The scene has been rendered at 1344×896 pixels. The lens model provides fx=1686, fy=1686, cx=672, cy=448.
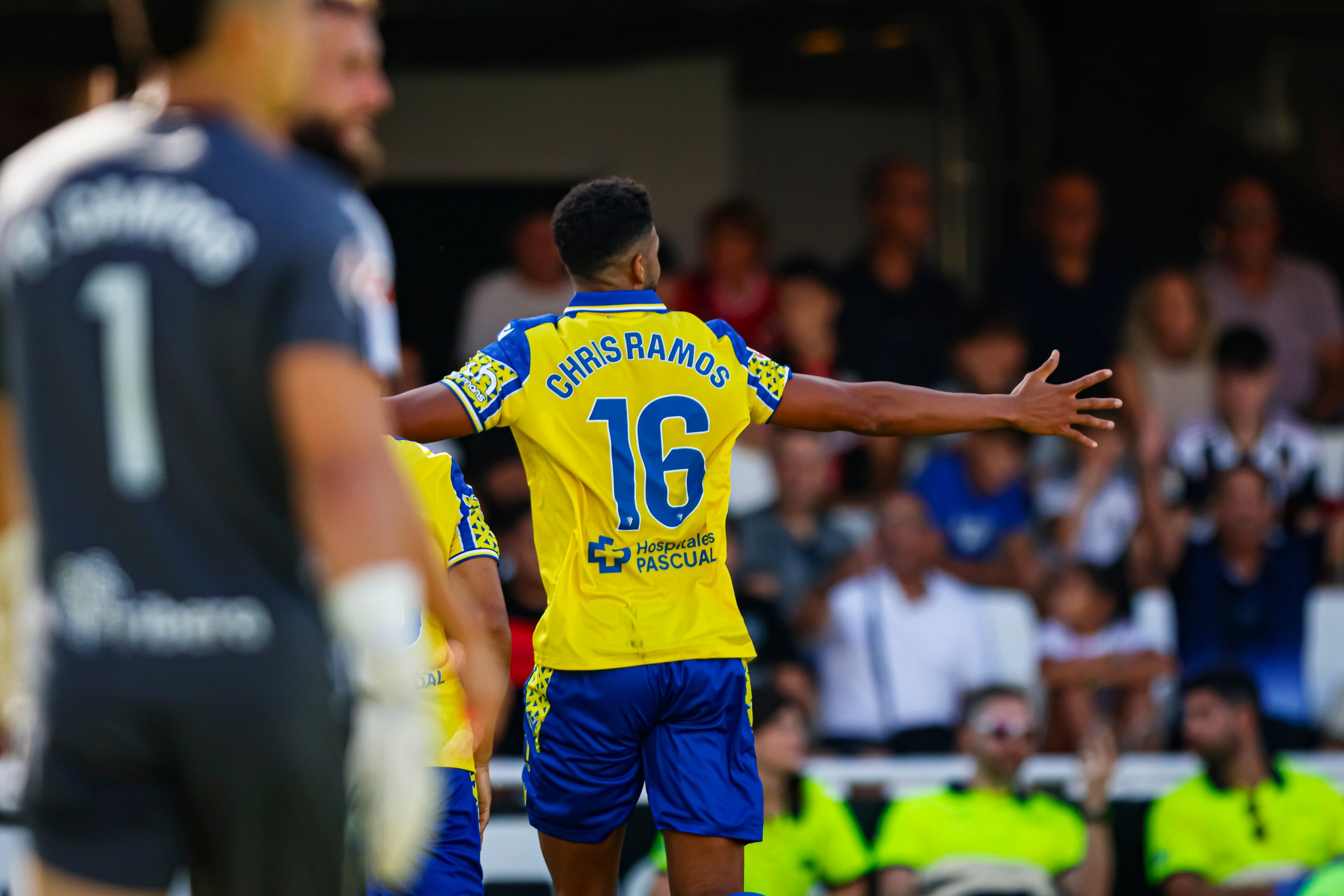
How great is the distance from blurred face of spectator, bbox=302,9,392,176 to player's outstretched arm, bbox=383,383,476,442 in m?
0.91

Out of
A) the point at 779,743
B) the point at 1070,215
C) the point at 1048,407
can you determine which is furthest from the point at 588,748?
the point at 1070,215

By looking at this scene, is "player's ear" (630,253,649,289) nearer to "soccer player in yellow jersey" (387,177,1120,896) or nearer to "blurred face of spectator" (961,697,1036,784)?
"soccer player in yellow jersey" (387,177,1120,896)

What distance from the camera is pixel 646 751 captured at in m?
4.71

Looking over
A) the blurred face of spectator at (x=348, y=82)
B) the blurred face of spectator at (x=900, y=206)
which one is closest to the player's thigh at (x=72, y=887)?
the blurred face of spectator at (x=348, y=82)

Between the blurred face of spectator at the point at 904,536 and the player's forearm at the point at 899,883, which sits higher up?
the blurred face of spectator at the point at 904,536

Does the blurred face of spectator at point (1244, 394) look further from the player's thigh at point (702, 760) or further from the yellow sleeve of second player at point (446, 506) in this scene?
the yellow sleeve of second player at point (446, 506)

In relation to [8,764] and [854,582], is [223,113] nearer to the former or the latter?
[8,764]

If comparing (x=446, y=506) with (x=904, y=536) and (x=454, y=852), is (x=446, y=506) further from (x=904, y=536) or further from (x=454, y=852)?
(x=904, y=536)

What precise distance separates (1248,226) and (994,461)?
7.74 feet

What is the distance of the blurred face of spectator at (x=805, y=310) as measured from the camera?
8.70 metres

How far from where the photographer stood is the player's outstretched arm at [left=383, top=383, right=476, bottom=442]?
4.45 meters

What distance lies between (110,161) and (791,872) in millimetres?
4766

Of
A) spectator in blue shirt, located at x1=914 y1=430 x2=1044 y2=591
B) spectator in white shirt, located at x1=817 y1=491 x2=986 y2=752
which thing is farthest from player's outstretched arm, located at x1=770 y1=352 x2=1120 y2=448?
spectator in blue shirt, located at x1=914 y1=430 x2=1044 y2=591

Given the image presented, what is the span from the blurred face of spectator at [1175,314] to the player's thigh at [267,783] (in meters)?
7.14
